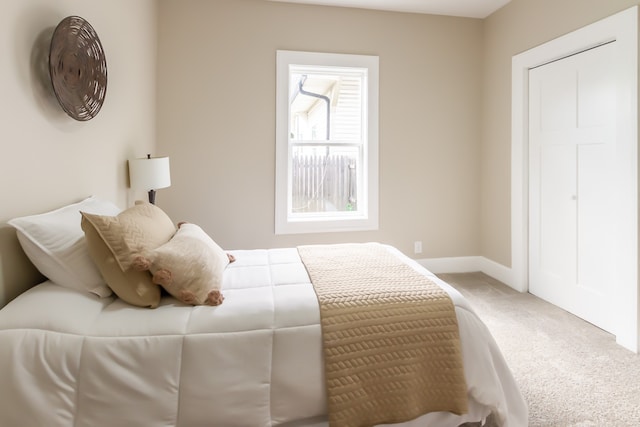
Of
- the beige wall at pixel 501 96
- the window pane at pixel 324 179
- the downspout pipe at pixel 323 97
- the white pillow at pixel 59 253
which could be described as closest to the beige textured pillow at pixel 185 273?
the white pillow at pixel 59 253

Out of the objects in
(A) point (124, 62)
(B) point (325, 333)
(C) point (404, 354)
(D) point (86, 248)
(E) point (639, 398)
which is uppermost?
(A) point (124, 62)

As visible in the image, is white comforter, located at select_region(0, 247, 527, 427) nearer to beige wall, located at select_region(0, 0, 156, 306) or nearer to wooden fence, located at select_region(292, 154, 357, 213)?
beige wall, located at select_region(0, 0, 156, 306)

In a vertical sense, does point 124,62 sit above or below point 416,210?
above

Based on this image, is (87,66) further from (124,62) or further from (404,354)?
(404,354)

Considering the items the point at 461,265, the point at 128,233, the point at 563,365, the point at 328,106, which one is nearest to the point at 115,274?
the point at 128,233

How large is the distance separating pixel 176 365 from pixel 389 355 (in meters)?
0.79

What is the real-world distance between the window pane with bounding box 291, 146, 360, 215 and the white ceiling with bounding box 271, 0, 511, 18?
140 cm

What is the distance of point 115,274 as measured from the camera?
1.38 meters

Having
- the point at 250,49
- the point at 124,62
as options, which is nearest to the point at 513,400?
the point at 124,62

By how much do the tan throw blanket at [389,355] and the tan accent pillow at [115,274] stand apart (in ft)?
2.32

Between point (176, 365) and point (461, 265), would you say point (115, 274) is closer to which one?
point (176, 365)

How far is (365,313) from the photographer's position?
1441 mm

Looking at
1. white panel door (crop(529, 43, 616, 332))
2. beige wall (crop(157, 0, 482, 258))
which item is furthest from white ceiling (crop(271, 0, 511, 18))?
white panel door (crop(529, 43, 616, 332))

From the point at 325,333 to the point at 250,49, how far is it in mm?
3007
